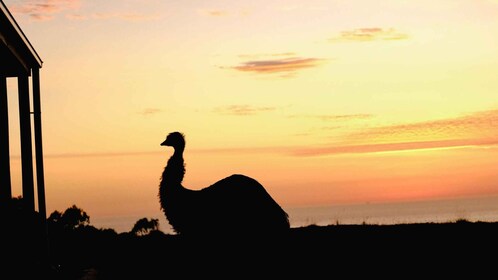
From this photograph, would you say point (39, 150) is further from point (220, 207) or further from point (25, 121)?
point (220, 207)

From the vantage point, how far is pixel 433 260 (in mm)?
17031

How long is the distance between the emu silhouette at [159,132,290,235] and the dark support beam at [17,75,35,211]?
216cm

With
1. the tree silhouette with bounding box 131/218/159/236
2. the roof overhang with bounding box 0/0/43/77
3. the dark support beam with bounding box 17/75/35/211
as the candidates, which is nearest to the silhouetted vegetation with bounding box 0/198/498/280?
the dark support beam with bounding box 17/75/35/211

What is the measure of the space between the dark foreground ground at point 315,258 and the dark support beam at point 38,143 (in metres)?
1.01

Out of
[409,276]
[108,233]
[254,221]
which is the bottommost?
[409,276]

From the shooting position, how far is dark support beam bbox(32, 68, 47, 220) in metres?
18.0

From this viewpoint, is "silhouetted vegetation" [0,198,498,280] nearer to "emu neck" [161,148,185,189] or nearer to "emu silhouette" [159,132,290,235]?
"emu silhouette" [159,132,290,235]

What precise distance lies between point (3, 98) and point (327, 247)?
5.82 metres

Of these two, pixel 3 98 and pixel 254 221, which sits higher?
pixel 3 98

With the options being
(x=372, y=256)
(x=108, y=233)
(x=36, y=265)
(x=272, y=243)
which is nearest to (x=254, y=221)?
(x=272, y=243)

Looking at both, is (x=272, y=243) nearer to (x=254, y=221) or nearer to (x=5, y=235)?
(x=254, y=221)

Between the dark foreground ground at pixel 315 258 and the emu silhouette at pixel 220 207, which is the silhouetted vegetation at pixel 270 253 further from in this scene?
the emu silhouette at pixel 220 207

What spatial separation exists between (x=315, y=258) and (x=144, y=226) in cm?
1080

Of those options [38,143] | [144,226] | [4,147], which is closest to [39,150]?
[38,143]
